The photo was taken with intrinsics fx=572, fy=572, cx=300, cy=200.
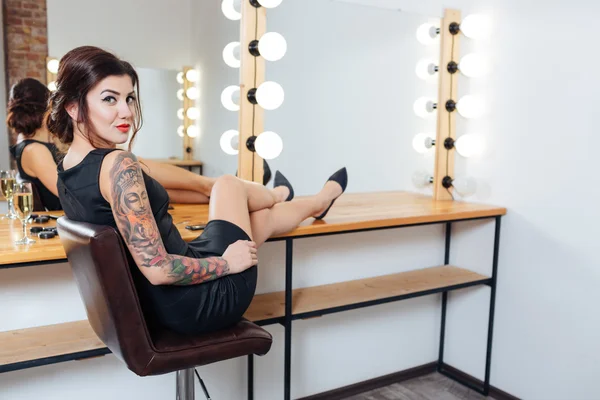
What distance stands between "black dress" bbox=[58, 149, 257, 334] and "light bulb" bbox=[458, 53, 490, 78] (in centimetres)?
167

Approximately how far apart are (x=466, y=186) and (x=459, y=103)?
1.34 feet

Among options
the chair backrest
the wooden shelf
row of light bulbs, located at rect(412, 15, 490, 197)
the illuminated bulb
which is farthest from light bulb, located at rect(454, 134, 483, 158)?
the chair backrest

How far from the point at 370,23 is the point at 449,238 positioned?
3.80 feet

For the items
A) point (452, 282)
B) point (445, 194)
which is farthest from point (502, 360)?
point (445, 194)

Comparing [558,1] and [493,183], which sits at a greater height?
[558,1]

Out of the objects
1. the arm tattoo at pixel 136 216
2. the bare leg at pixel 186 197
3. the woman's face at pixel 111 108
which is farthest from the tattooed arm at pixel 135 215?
the bare leg at pixel 186 197

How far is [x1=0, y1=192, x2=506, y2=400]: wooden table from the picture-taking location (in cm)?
165

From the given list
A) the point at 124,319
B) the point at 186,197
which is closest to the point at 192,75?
the point at 186,197

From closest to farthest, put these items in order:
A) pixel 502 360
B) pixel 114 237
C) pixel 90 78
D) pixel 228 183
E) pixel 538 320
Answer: pixel 114 237 < pixel 90 78 < pixel 228 183 < pixel 538 320 < pixel 502 360

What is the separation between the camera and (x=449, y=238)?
2.96 meters

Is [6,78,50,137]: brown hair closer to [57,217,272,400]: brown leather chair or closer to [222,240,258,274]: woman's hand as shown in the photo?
[57,217,272,400]: brown leather chair

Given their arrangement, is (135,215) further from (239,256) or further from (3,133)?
(3,133)

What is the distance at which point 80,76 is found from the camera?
1397mm

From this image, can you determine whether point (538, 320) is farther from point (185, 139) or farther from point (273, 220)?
point (185, 139)
